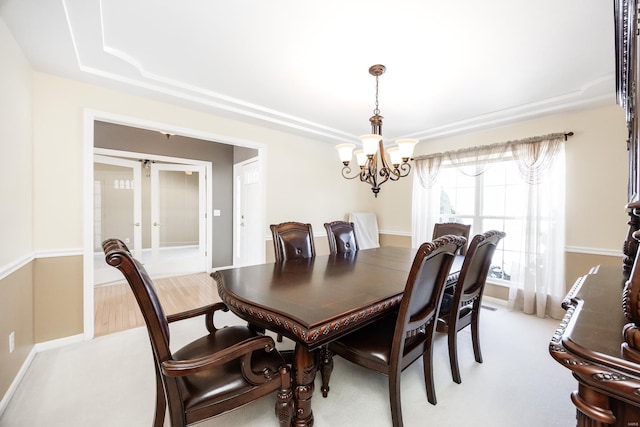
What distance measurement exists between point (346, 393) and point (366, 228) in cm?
313

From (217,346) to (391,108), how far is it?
3.00 meters

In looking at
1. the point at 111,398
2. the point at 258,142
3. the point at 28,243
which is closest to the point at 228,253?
the point at 258,142

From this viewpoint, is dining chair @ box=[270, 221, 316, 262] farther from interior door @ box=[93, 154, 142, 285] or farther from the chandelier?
interior door @ box=[93, 154, 142, 285]

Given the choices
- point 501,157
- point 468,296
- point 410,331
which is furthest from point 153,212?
point 501,157

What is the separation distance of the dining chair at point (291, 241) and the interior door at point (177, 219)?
2978 millimetres

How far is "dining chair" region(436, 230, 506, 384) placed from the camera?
5.71ft

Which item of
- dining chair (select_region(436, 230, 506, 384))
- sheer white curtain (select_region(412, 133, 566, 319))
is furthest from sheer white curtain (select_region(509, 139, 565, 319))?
dining chair (select_region(436, 230, 506, 384))

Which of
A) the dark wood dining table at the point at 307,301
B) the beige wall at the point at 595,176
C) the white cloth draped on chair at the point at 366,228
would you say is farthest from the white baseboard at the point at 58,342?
the beige wall at the point at 595,176

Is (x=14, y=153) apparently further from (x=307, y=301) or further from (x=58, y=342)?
(x=307, y=301)

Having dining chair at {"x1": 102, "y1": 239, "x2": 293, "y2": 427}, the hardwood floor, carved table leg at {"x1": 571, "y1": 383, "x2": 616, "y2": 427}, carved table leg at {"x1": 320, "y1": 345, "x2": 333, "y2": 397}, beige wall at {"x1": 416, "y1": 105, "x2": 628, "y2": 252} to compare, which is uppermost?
beige wall at {"x1": 416, "y1": 105, "x2": 628, "y2": 252}

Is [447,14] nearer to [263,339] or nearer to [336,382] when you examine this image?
[263,339]

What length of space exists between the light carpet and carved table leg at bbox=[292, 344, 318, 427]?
277 mm

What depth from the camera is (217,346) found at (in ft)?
4.52

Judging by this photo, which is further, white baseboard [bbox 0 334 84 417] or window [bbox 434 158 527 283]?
window [bbox 434 158 527 283]
